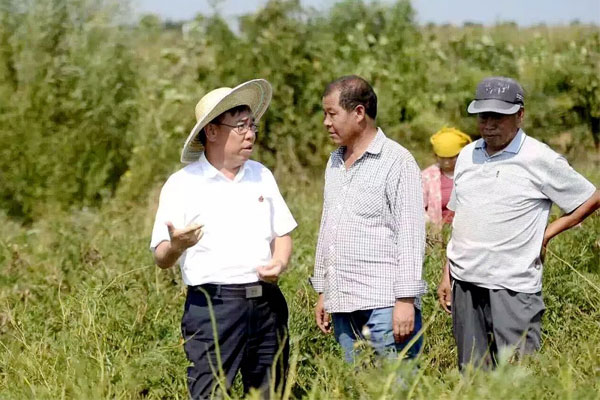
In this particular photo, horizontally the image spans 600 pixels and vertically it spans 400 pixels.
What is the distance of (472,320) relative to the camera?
4277 mm

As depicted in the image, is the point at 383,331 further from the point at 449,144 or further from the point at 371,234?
the point at 449,144

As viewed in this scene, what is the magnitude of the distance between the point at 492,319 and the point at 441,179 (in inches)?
87.8

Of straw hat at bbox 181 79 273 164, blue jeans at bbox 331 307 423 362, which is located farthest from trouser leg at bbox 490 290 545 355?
straw hat at bbox 181 79 273 164

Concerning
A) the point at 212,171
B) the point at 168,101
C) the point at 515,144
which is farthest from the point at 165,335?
the point at 168,101

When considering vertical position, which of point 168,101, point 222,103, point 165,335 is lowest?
point 165,335

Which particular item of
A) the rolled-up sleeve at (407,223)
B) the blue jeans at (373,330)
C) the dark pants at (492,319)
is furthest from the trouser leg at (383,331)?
the dark pants at (492,319)

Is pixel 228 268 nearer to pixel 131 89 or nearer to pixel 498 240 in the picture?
pixel 498 240

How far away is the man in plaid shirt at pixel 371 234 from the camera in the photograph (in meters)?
3.89

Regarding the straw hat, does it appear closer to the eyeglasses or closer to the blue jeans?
the eyeglasses

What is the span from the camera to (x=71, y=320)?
189 inches

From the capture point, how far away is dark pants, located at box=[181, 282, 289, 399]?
372 centimetres

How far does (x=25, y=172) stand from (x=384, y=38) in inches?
212

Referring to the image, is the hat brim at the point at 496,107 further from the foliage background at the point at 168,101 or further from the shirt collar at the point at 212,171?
the foliage background at the point at 168,101

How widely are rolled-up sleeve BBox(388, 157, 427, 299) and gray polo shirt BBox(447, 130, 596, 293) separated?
359 mm
